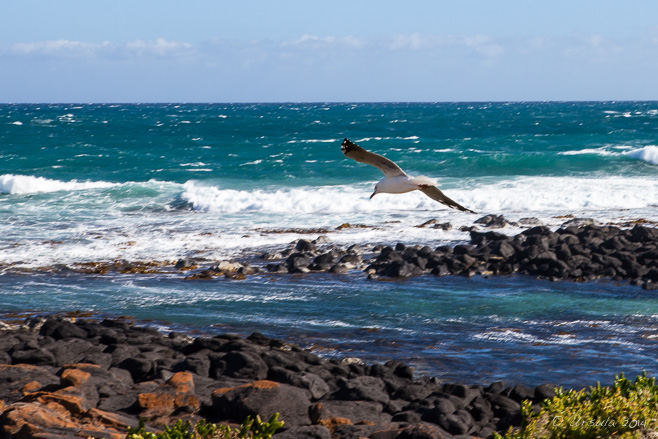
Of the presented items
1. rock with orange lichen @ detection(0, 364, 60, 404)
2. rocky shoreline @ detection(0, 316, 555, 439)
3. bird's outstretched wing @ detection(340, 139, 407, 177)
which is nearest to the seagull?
bird's outstretched wing @ detection(340, 139, 407, 177)

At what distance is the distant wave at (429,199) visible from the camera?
91.0 ft

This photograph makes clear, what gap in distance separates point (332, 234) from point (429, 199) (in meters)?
5.85

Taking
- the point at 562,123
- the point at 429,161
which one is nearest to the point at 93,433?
the point at 429,161

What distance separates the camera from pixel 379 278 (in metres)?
16.4

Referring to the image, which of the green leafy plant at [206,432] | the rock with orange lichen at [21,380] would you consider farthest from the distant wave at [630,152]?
the green leafy plant at [206,432]

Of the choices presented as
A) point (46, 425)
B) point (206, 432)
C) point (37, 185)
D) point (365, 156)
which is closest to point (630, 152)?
point (37, 185)

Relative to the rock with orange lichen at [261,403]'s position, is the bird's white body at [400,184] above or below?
above

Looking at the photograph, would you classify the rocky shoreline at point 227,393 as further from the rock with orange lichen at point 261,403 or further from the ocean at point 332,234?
the ocean at point 332,234

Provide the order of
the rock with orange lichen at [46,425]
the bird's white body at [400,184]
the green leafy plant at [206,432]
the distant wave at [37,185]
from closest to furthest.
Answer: the green leafy plant at [206,432] → the rock with orange lichen at [46,425] → the bird's white body at [400,184] → the distant wave at [37,185]

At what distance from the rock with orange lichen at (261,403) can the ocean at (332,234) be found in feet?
8.96

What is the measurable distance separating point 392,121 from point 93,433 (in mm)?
67986

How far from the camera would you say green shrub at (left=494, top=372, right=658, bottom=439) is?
6008mm

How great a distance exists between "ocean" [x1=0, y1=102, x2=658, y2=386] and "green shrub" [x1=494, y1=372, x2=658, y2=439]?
11.6 feet

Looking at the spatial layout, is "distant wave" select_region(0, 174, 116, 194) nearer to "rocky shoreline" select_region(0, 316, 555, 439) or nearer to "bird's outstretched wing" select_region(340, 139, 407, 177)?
"rocky shoreline" select_region(0, 316, 555, 439)
